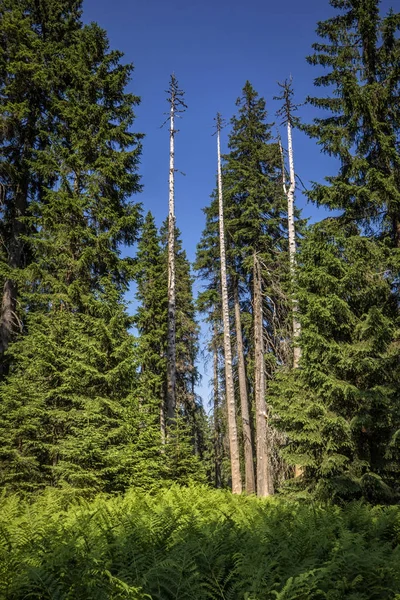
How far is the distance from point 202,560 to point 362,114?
10498mm

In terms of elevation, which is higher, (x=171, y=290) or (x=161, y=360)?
(x=171, y=290)

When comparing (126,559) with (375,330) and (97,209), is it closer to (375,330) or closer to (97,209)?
(375,330)

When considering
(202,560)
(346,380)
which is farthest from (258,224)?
(202,560)

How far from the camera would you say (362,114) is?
31.7ft

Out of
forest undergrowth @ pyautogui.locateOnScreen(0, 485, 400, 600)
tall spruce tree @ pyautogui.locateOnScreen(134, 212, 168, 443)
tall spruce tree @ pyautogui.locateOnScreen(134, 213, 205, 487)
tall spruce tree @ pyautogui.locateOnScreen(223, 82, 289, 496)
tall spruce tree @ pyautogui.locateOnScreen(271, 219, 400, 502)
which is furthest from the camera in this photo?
tall spruce tree @ pyautogui.locateOnScreen(134, 212, 168, 443)

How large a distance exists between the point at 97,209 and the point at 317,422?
8.53 m

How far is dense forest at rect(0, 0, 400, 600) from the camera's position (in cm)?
351

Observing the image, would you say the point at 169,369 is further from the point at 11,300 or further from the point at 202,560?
the point at 202,560

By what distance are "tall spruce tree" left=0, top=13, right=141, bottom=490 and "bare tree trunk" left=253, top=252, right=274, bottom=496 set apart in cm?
576

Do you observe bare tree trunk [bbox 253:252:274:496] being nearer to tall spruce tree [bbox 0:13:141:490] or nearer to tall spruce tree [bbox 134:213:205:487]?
tall spruce tree [bbox 134:213:205:487]

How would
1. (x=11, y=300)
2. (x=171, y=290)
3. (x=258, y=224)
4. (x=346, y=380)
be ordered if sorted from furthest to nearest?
(x=258, y=224) < (x=171, y=290) < (x=11, y=300) < (x=346, y=380)

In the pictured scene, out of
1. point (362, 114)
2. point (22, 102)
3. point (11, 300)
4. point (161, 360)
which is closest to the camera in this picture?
point (362, 114)

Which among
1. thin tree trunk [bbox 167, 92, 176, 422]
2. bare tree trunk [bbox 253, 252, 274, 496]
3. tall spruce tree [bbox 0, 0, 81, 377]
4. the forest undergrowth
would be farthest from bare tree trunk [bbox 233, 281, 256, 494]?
the forest undergrowth

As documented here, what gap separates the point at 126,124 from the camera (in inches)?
484
